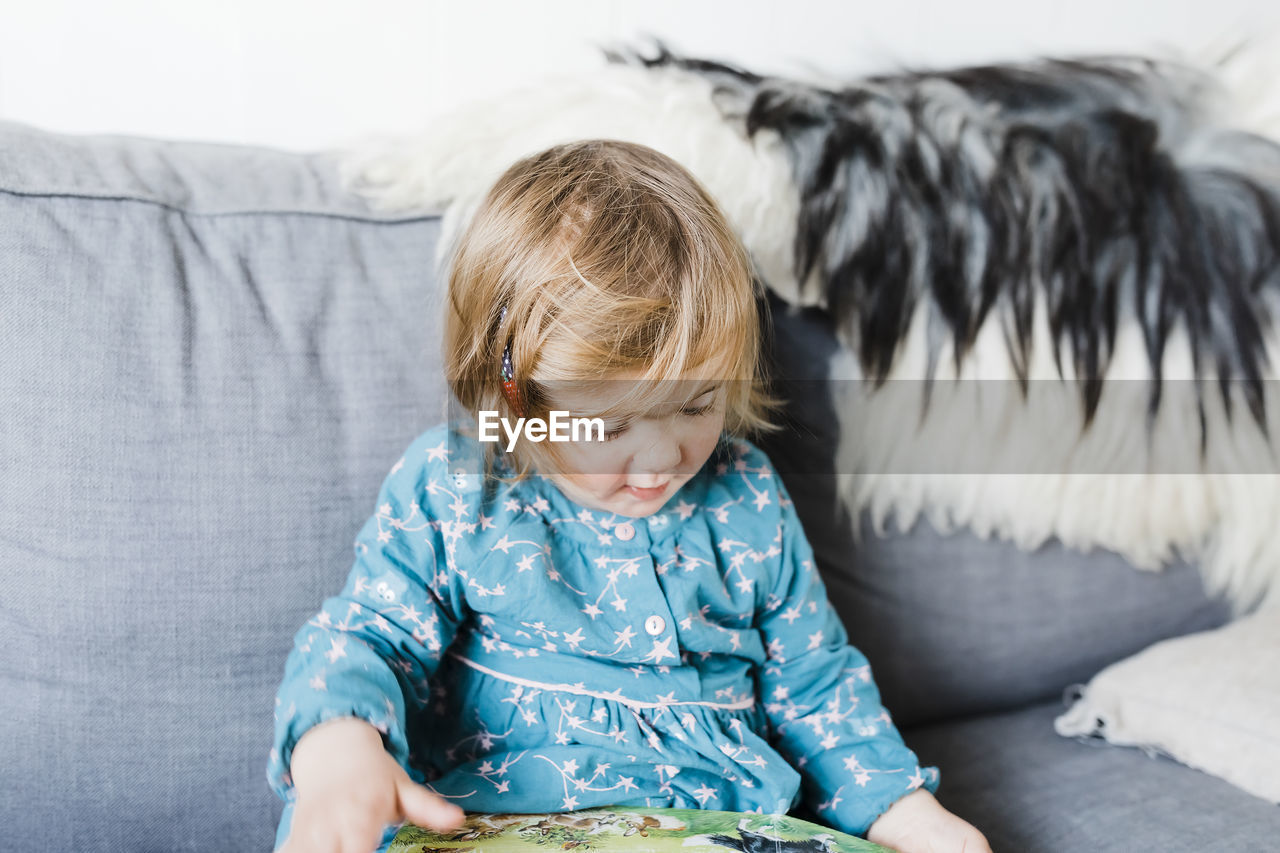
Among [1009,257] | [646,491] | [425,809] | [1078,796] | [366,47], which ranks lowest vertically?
[1078,796]

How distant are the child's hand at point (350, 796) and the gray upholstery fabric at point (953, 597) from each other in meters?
0.46

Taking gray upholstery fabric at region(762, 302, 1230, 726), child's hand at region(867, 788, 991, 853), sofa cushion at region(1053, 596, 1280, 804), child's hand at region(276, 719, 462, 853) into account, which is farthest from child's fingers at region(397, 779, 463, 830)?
sofa cushion at region(1053, 596, 1280, 804)

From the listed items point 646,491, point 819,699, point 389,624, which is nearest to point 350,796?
point 389,624

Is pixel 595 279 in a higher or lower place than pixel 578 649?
higher

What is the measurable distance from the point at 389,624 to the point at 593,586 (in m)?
0.15

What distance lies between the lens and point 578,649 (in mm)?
712

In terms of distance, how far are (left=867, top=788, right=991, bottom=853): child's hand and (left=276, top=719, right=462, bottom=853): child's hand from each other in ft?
1.11

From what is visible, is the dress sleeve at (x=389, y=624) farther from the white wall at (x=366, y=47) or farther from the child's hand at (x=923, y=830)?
the white wall at (x=366, y=47)

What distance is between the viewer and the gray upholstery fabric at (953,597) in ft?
2.97

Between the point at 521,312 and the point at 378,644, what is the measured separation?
0.84ft

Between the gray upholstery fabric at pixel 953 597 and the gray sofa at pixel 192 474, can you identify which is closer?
the gray sofa at pixel 192 474

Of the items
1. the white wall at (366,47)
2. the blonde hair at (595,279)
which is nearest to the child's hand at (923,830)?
the blonde hair at (595,279)

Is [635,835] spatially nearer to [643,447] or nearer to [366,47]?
[643,447]

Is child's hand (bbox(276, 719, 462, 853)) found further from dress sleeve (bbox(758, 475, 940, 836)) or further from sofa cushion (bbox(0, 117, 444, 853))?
dress sleeve (bbox(758, 475, 940, 836))
